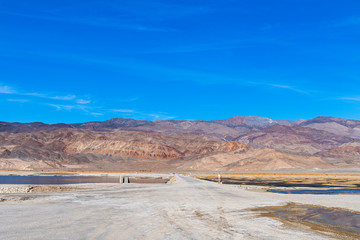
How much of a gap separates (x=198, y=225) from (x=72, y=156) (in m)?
180

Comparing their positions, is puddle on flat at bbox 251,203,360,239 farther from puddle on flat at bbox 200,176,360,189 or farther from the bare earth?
puddle on flat at bbox 200,176,360,189

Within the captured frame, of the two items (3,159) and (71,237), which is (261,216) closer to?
(71,237)

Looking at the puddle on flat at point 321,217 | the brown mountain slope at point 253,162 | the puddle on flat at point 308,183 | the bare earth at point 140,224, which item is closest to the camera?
the bare earth at point 140,224

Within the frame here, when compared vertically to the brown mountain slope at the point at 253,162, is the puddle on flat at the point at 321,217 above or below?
below

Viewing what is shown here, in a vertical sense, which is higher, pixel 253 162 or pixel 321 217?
pixel 253 162

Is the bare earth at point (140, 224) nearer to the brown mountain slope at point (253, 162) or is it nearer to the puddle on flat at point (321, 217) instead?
the puddle on flat at point (321, 217)

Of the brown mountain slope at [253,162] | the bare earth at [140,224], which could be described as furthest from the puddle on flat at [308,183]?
the brown mountain slope at [253,162]

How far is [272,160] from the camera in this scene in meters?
136

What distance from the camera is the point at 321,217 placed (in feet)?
45.5

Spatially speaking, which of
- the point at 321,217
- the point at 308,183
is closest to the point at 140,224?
the point at 321,217

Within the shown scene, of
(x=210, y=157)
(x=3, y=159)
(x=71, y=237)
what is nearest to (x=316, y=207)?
(x=71, y=237)

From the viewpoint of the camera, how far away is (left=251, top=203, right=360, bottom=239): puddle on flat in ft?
36.3

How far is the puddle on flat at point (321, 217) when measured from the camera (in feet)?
36.3

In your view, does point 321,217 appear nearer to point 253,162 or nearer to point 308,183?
point 308,183
